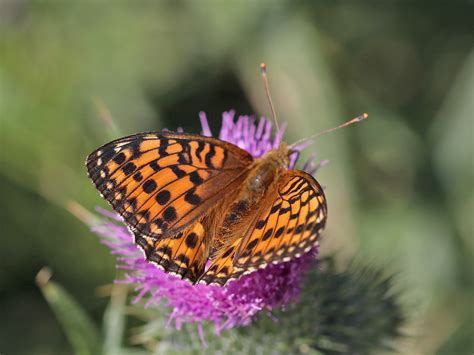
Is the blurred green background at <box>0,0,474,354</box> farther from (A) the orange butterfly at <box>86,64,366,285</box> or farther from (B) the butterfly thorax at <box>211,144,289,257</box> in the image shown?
(B) the butterfly thorax at <box>211,144,289,257</box>

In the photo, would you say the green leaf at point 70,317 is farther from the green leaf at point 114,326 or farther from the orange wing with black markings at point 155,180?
the orange wing with black markings at point 155,180

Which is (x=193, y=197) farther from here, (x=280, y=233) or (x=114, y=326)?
(x=114, y=326)

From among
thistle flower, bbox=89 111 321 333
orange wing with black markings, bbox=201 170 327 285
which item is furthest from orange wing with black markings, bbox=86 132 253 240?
thistle flower, bbox=89 111 321 333

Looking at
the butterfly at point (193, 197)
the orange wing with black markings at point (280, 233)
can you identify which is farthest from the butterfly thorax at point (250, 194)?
the orange wing with black markings at point (280, 233)

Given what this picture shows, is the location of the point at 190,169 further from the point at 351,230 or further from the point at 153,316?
the point at 351,230

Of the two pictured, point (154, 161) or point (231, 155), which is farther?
point (231, 155)

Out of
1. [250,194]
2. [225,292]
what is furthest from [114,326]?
[250,194]

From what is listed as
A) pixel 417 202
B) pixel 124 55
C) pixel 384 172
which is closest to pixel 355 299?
pixel 417 202

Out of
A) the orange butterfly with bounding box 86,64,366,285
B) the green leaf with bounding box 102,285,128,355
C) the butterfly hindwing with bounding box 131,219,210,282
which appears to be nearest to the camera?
the orange butterfly with bounding box 86,64,366,285
